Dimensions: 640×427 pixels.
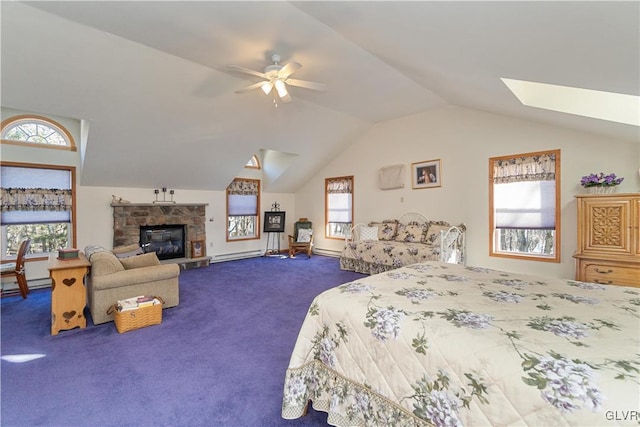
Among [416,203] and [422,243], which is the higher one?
[416,203]

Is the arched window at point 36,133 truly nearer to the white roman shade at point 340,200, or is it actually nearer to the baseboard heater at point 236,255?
the baseboard heater at point 236,255

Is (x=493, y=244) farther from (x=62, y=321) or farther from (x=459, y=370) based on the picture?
(x=62, y=321)

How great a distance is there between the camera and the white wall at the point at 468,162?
12.8ft

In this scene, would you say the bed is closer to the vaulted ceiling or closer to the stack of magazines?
the vaulted ceiling

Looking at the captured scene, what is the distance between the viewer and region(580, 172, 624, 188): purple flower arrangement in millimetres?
3350

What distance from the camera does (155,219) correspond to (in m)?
5.77

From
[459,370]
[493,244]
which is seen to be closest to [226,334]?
[459,370]

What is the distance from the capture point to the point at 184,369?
2262 mm

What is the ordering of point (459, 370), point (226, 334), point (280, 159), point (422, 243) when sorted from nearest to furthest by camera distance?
point (459, 370) < point (226, 334) < point (422, 243) < point (280, 159)

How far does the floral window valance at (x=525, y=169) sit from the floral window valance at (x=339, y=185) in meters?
3.10

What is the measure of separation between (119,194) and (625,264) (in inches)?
297

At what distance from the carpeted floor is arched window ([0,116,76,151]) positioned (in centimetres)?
240

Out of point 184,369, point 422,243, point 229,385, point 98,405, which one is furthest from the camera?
point 422,243

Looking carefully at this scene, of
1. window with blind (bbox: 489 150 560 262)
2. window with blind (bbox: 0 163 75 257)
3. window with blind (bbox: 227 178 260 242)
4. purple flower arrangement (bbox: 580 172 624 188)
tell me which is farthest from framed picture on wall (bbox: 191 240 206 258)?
purple flower arrangement (bbox: 580 172 624 188)
